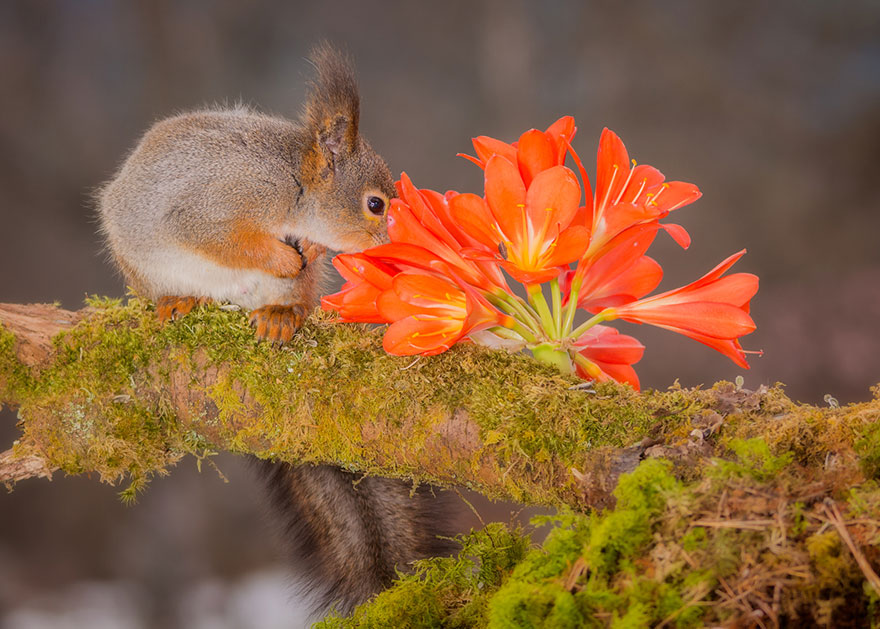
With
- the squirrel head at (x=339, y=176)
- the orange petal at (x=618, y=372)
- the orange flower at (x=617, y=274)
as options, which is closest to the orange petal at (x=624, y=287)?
the orange flower at (x=617, y=274)

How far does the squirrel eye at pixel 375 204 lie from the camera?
4.45ft

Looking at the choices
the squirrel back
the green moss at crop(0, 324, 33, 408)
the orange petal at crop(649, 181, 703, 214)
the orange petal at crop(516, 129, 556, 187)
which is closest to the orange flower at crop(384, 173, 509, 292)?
the orange petal at crop(516, 129, 556, 187)

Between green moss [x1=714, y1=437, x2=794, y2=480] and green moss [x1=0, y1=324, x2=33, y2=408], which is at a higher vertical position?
green moss [x1=0, y1=324, x2=33, y2=408]

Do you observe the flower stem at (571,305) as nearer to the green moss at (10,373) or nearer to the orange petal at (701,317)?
the orange petal at (701,317)

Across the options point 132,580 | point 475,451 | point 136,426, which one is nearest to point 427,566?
point 475,451

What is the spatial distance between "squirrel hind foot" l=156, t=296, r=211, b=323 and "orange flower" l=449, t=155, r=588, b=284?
0.52 metres

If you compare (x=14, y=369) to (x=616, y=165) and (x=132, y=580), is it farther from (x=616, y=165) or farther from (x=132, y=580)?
(x=132, y=580)

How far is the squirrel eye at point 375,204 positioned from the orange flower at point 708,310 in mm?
600

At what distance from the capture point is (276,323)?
1033 millimetres

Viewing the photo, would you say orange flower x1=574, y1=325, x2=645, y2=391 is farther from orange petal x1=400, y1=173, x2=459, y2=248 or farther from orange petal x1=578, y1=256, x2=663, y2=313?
orange petal x1=400, y1=173, x2=459, y2=248

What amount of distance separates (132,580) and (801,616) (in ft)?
8.46

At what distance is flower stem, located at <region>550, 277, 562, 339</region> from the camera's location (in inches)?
34.6

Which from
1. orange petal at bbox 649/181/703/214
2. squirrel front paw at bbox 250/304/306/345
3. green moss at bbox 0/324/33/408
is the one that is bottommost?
orange petal at bbox 649/181/703/214

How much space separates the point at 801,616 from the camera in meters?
0.52
